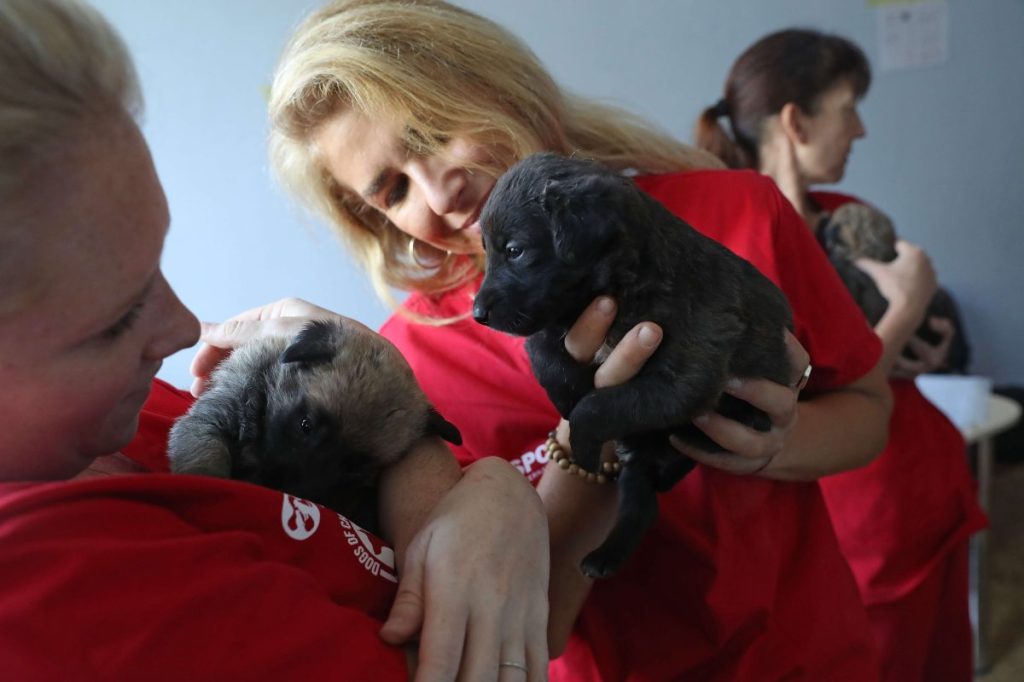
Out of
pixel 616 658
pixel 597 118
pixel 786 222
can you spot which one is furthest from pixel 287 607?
pixel 597 118

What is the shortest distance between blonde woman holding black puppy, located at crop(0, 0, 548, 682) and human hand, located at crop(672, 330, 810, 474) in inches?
17.9

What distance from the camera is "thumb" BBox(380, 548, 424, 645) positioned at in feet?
3.17

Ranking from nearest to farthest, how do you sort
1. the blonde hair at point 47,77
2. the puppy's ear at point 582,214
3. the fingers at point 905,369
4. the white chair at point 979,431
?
the blonde hair at point 47,77 → the puppy's ear at point 582,214 → the fingers at point 905,369 → the white chair at point 979,431

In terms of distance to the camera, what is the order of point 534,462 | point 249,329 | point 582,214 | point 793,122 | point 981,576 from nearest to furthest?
point 582,214 → point 249,329 → point 534,462 → point 793,122 → point 981,576

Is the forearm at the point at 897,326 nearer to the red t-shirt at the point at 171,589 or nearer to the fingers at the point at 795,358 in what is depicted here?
the fingers at the point at 795,358

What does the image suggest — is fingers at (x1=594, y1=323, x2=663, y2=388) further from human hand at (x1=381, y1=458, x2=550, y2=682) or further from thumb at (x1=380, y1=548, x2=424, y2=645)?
thumb at (x1=380, y1=548, x2=424, y2=645)

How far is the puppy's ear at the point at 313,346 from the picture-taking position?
1348 mm

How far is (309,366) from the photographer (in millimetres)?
1406

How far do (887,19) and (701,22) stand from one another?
100 centimetres

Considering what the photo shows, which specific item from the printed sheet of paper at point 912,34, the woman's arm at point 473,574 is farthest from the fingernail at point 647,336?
the printed sheet of paper at point 912,34

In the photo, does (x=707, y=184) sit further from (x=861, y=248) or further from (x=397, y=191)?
(x=861, y=248)

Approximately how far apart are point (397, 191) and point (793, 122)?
200 cm

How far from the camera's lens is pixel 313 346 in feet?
4.53

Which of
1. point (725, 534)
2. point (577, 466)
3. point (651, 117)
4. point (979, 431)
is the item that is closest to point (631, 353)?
point (577, 466)
